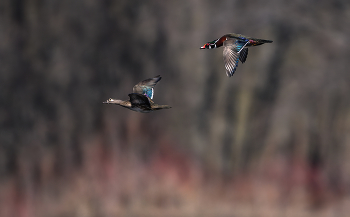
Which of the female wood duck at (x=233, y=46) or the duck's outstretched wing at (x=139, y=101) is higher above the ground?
the female wood duck at (x=233, y=46)

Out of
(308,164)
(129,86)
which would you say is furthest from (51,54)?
(308,164)

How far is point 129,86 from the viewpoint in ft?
52.7

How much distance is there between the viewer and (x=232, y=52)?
239 inches

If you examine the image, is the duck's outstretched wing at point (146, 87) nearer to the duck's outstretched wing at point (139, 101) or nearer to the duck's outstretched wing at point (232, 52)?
the duck's outstretched wing at point (139, 101)

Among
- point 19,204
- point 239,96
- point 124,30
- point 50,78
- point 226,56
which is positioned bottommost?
point 19,204

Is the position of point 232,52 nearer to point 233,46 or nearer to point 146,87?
point 233,46

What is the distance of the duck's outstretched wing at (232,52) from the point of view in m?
5.78

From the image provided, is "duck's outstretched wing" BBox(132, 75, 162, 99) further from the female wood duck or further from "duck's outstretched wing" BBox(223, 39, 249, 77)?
"duck's outstretched wing" BBox(223, 39, 249, 77)

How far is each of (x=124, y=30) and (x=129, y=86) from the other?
6.09 feet

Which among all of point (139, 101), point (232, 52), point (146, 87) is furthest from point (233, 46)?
point (146, 87)

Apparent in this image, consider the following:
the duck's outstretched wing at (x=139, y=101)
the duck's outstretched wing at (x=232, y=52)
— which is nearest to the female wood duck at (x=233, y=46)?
the duck's outstretched wing at (x=232, y=52)

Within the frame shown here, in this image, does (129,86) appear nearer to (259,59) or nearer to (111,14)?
(111,14)

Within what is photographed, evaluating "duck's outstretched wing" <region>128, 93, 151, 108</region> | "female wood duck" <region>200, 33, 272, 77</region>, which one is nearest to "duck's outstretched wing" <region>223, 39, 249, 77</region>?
"female wood duck" <region>200, 33, 272, 77</region>

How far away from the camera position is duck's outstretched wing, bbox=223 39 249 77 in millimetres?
5784
